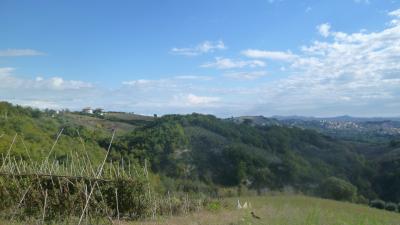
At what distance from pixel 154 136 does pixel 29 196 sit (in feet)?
140

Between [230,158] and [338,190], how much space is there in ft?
45.0

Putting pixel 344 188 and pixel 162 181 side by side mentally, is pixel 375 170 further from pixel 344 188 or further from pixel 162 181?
pixel 162 181

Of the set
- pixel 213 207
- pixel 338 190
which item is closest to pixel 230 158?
pixel 338 190

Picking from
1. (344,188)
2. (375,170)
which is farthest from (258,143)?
(344,188)

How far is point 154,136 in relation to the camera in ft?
182

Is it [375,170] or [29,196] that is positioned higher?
[29,196]

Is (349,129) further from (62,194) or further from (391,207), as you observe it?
(62,194)

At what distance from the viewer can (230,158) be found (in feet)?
182

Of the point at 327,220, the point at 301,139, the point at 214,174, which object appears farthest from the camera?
the point at 301,139

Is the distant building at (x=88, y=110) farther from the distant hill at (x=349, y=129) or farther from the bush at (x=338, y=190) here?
the bush at (x=338, y=190)

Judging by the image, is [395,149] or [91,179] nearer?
[91,179]

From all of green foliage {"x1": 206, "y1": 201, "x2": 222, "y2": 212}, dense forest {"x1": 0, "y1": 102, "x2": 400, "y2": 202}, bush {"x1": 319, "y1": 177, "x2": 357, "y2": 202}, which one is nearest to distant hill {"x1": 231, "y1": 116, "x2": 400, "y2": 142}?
dense forest {"x1": 0, "y1": 102, "x2": 400, "y2": 202}

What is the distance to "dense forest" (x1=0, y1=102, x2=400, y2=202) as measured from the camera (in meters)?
47.0

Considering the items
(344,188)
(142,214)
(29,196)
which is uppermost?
(29,196)
